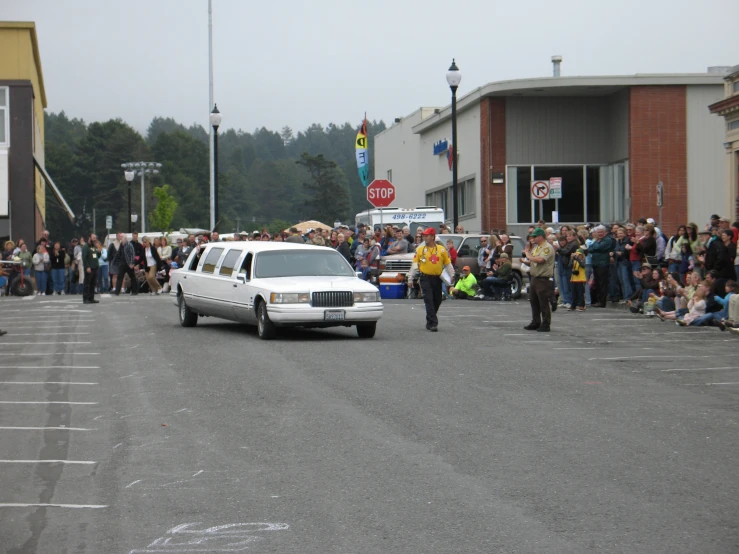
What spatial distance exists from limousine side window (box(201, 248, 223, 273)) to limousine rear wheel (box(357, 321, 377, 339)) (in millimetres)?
3370

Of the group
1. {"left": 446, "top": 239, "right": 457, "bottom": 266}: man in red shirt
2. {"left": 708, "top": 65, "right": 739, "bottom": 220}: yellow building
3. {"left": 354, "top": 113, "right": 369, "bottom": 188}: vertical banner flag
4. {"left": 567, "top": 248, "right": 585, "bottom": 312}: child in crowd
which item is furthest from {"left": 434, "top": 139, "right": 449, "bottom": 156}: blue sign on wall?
{"left": 567, "top": 248, "right": 585, "bottom": 312}: child in crowd

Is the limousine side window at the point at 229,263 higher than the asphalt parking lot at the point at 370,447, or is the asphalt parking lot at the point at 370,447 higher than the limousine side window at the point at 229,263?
the limousine side window at the point at 229,263

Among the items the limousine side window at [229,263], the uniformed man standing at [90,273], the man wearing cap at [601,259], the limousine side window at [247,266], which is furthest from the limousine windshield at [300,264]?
the uniformed man standing at [90,273]

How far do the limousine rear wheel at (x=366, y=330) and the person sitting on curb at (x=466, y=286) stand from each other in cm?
1183

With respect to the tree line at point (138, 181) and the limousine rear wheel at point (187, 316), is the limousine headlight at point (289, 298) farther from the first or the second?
the tree line at point (138, 181)

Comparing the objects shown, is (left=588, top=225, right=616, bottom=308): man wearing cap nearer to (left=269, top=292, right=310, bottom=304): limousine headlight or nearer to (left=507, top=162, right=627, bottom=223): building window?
(left=269, top=292, right=310, bottom=304): limousine headlight

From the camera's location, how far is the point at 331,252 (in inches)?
800

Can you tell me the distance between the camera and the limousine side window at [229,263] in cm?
2025

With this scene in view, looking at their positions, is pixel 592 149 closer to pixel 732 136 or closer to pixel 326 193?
pixel 732 136

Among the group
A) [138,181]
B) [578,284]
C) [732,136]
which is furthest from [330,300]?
[138,181]

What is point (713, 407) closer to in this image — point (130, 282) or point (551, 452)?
point (551, 452)

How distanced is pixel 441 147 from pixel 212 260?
3324 centimetres

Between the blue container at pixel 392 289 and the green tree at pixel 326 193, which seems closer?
the blue container at pixel 392 289

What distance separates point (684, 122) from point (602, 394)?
32.5 m
